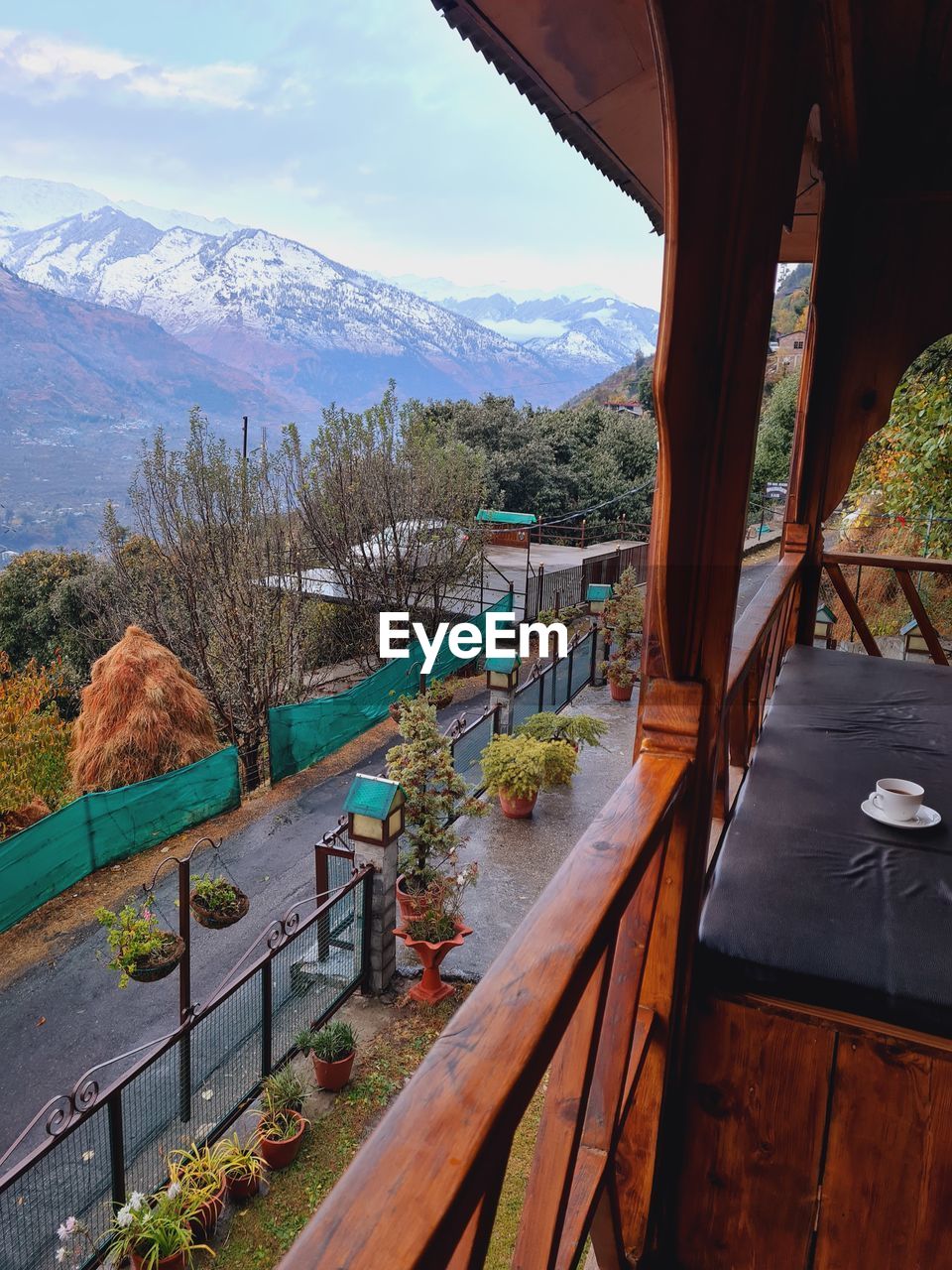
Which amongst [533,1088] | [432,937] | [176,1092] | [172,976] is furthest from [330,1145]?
[533,1088]

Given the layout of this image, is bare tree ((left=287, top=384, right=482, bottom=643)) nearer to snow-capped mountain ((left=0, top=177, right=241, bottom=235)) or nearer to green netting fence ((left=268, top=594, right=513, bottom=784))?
green netting fence ((left=268, top=594, right=513, bottom=784))

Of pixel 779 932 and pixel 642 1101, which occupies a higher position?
pixel 779 932

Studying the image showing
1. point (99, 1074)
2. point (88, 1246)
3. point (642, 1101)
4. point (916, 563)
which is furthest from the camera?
point (99, 1074)

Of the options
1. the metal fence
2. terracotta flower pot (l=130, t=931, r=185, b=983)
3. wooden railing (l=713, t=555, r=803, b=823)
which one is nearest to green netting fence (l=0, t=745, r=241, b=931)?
terracotta flower pot (l=130, t=931, r=185, b=983)

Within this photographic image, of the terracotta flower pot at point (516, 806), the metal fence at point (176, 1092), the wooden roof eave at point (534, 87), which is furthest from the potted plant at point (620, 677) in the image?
the wooden roof eave at point (534, 87)

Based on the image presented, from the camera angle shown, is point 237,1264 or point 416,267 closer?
→ point 237,1264

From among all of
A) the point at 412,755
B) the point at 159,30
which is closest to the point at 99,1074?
the point at 412,755

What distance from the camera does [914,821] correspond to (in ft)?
5.38

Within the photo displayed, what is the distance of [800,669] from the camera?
2934mm

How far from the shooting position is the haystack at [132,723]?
7.95m

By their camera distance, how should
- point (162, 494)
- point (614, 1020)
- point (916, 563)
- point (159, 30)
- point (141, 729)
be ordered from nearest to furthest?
point (614, 1020)
point (916, 563)
point (141, 729)
point (162, 494)
point (159, 30)

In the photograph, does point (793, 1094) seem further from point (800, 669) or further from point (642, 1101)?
point (800, 669)

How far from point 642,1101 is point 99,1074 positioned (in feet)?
13.6

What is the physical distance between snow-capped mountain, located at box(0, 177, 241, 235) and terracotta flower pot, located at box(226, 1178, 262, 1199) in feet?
419
